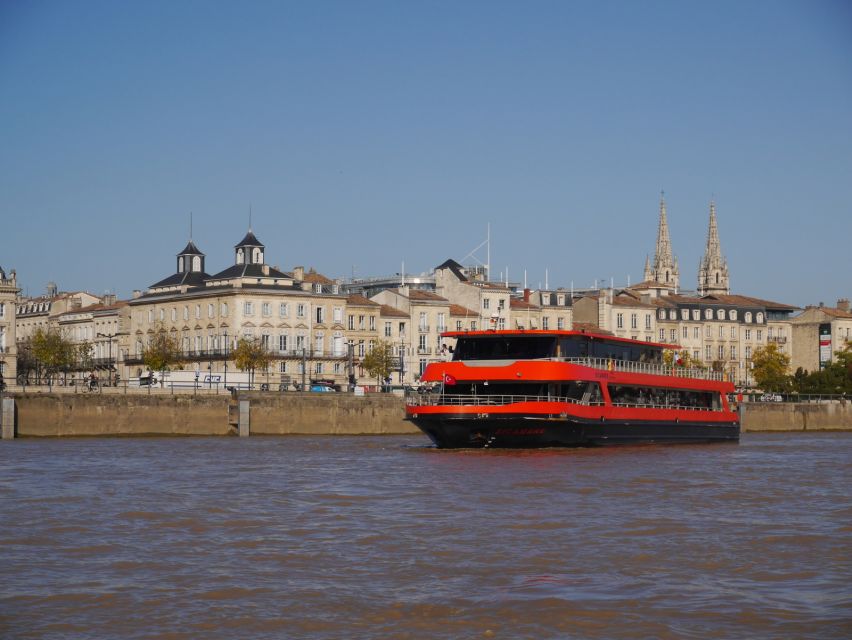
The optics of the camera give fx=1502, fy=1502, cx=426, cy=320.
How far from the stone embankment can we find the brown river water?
21142 millimetres

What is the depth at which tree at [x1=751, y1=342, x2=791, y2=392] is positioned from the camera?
11350 cm

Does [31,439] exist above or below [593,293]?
below

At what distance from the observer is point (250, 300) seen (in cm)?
9438

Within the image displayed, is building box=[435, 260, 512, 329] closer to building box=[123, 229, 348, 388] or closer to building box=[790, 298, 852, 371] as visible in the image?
building box=[123, 229, 348, 388]

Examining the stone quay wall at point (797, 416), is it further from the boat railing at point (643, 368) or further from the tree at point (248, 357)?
the tree at point (248, 357)

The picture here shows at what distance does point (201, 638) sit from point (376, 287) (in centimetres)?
9731

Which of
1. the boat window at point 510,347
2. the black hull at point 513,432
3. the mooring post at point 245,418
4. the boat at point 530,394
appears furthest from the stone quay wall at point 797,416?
the boat window at point 510,347

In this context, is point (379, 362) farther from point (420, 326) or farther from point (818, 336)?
point (818, 336)

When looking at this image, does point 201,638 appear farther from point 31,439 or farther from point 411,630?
point 31,439

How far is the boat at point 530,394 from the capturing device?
44750mm

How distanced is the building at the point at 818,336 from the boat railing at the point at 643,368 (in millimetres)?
64327

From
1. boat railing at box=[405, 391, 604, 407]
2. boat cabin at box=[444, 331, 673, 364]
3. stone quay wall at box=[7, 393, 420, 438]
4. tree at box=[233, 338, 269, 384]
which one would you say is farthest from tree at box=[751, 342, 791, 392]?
boat railing at box=[405, 391, 604, 407]

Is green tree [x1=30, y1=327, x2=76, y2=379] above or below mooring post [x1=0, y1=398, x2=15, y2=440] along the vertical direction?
above

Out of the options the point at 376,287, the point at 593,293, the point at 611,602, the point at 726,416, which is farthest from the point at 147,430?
the point at 593,293
